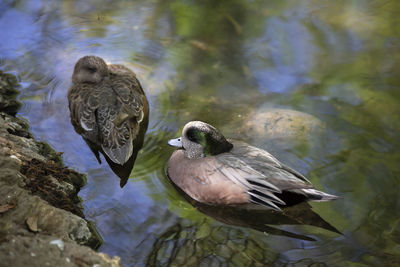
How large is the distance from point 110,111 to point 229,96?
1528 mm

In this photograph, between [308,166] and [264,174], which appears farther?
[308,166]

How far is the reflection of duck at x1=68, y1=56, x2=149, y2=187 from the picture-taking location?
5277 millimetres

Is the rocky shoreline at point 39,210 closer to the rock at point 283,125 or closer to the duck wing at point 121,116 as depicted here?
the duck wing at point 121,116

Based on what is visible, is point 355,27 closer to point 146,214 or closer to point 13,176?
point 146,214

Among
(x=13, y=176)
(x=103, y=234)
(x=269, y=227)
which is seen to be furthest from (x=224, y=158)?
(x=13, y=176)

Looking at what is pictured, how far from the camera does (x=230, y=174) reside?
4664mm

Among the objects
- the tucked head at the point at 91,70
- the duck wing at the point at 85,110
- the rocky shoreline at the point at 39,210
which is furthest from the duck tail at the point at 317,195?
the tucked head at the point at 91,70

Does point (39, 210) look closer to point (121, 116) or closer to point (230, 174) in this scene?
point (230, 174)

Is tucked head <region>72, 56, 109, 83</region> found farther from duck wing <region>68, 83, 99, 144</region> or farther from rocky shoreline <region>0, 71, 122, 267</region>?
rocky shoreline <region>0, 71, 122, 267</region>

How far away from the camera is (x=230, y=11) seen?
7.73 meters

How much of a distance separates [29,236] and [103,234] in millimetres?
897

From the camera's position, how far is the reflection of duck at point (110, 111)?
528 cm

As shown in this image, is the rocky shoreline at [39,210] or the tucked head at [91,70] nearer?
the rocky shoreline at [39,210]

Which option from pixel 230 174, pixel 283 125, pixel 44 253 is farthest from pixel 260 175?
pixel 44 253
